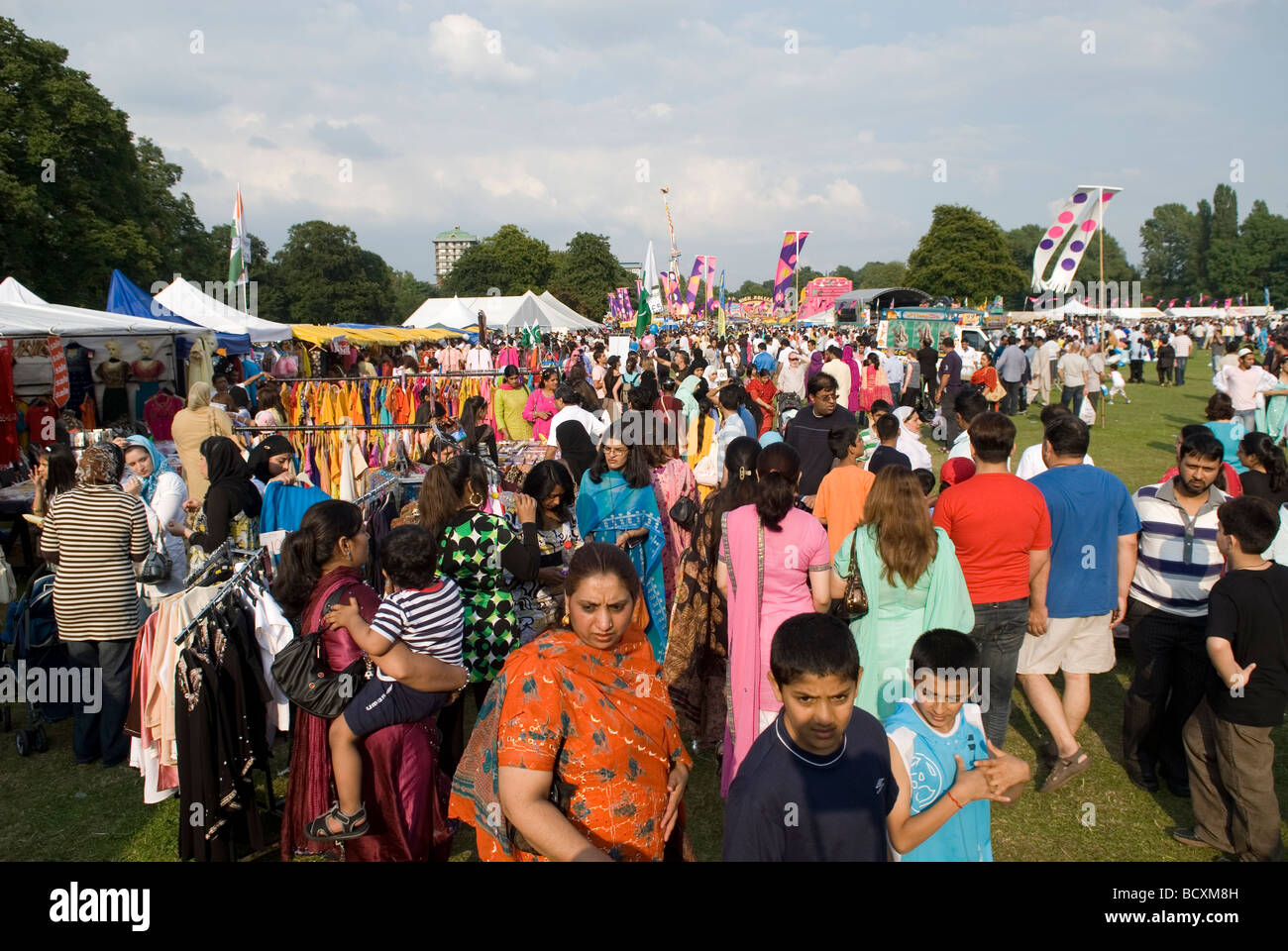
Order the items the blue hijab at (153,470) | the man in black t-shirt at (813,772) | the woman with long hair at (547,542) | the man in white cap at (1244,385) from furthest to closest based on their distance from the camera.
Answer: the man in white cap at (1244,385)
the blue hijab at (153,470)
the woman with long hair at (547,542)
the man in black t-shirt at (813,772)

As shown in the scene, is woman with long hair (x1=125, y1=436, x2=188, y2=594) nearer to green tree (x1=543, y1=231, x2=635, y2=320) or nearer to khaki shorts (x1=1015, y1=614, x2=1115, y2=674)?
khaki shorts (x1=1015, y1=614, x2=1115, y2=674)

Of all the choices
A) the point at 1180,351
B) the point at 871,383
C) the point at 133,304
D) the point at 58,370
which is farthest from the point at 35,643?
the point at 1180,351

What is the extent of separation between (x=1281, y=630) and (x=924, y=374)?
1339 centimetres

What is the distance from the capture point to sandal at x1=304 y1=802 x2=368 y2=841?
3.12 metres

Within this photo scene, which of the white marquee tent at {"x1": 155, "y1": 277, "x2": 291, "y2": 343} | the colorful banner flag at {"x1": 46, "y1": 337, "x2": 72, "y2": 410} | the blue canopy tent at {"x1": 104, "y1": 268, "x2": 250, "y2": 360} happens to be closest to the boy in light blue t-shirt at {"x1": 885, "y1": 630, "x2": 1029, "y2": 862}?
the colorful banner flag at {"x1": 46, "y1": 337, "x2": 72, "y2": 410}

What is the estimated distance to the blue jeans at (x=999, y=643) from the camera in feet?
13.0

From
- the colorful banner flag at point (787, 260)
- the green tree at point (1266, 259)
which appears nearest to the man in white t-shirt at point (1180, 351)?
the colorful banner flag at point (787, 260)

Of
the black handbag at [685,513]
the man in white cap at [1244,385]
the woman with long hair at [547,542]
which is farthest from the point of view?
the man in white cap at [1244,385]

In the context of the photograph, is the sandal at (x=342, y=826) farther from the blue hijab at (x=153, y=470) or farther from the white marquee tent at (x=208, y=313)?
the white marquee tent at (x=208, y=313)

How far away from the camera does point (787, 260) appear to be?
31172mm

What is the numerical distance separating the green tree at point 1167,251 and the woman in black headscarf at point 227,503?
346ft

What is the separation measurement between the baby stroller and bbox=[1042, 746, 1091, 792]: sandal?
556 cm
